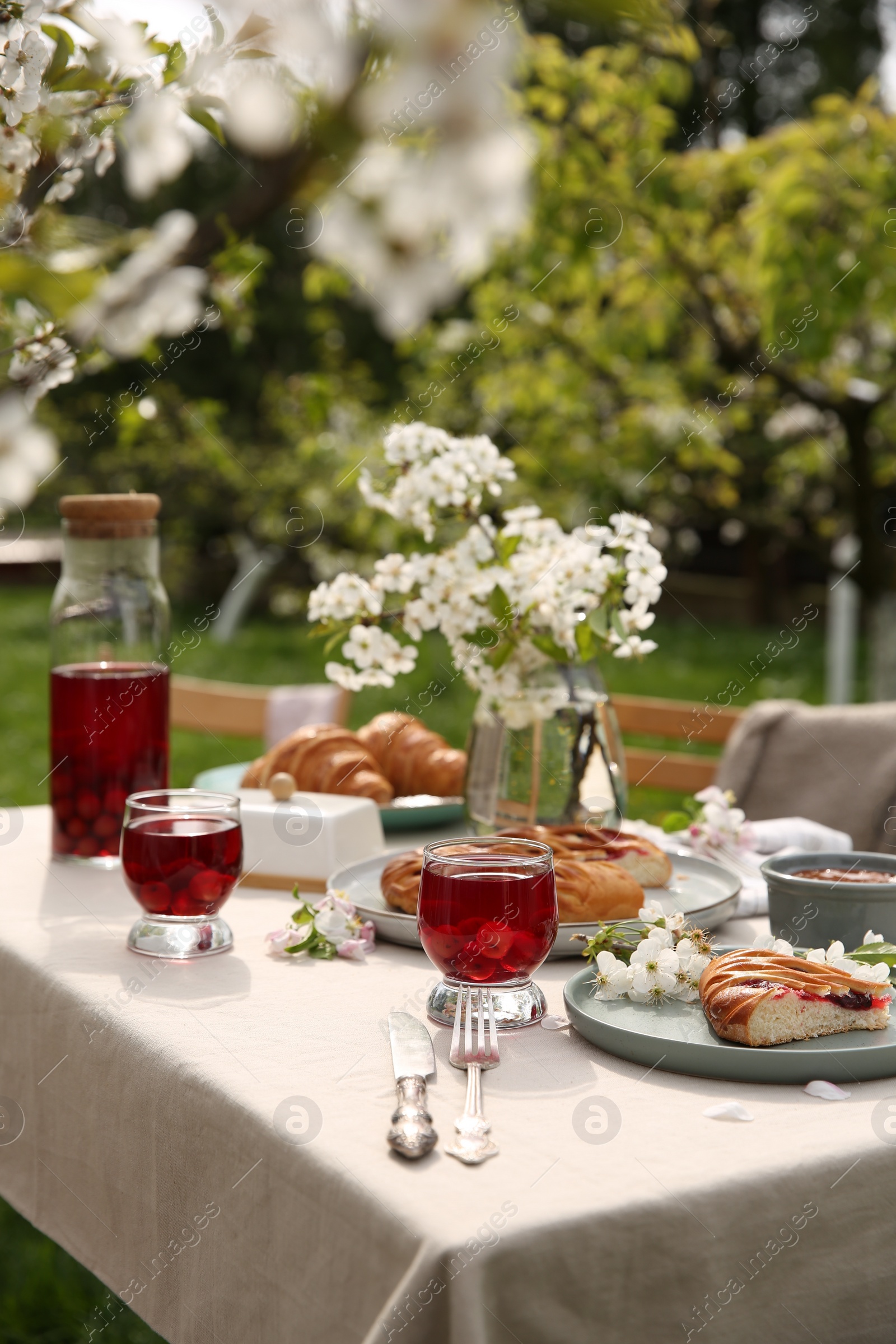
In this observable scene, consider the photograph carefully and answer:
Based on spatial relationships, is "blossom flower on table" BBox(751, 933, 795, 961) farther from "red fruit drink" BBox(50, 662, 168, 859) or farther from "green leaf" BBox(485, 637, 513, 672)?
"red fruit drink" BBox(50, 662, 168, 859)

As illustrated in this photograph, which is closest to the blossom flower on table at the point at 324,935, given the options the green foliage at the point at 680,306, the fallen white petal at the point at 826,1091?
the fallen white petal at the point at 826,1091

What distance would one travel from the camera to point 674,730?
2900 mm

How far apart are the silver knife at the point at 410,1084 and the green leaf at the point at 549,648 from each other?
645mm

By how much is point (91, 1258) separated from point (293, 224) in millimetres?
3401

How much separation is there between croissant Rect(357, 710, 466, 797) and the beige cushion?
3.09ft

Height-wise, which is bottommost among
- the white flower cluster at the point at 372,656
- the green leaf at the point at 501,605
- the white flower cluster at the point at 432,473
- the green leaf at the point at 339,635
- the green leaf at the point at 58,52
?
the white flower cluster at the point at 372,656

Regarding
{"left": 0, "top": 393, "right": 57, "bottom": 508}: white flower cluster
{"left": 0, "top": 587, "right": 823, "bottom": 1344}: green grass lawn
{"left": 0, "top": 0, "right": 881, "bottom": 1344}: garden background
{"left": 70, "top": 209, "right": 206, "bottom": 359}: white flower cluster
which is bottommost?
{"left": 0, "top": 587, "right": 823, "bottom": 1344}: green grass lawn

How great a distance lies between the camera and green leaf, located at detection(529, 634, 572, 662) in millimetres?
1710

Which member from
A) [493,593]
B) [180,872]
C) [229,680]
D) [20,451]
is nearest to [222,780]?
[493,593]

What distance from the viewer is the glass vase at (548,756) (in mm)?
1740

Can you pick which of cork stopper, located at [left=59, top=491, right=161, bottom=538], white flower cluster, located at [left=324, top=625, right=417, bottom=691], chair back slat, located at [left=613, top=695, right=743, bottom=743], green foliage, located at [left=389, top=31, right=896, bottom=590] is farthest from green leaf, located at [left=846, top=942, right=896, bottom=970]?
green foliage, located at [left=389, top=31, right=896, bottom=590]

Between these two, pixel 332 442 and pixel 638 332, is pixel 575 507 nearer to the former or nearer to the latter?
pixel 638 332

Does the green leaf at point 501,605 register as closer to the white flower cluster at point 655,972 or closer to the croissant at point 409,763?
the croissant at point 409,763

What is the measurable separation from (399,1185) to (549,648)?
3.15ft
